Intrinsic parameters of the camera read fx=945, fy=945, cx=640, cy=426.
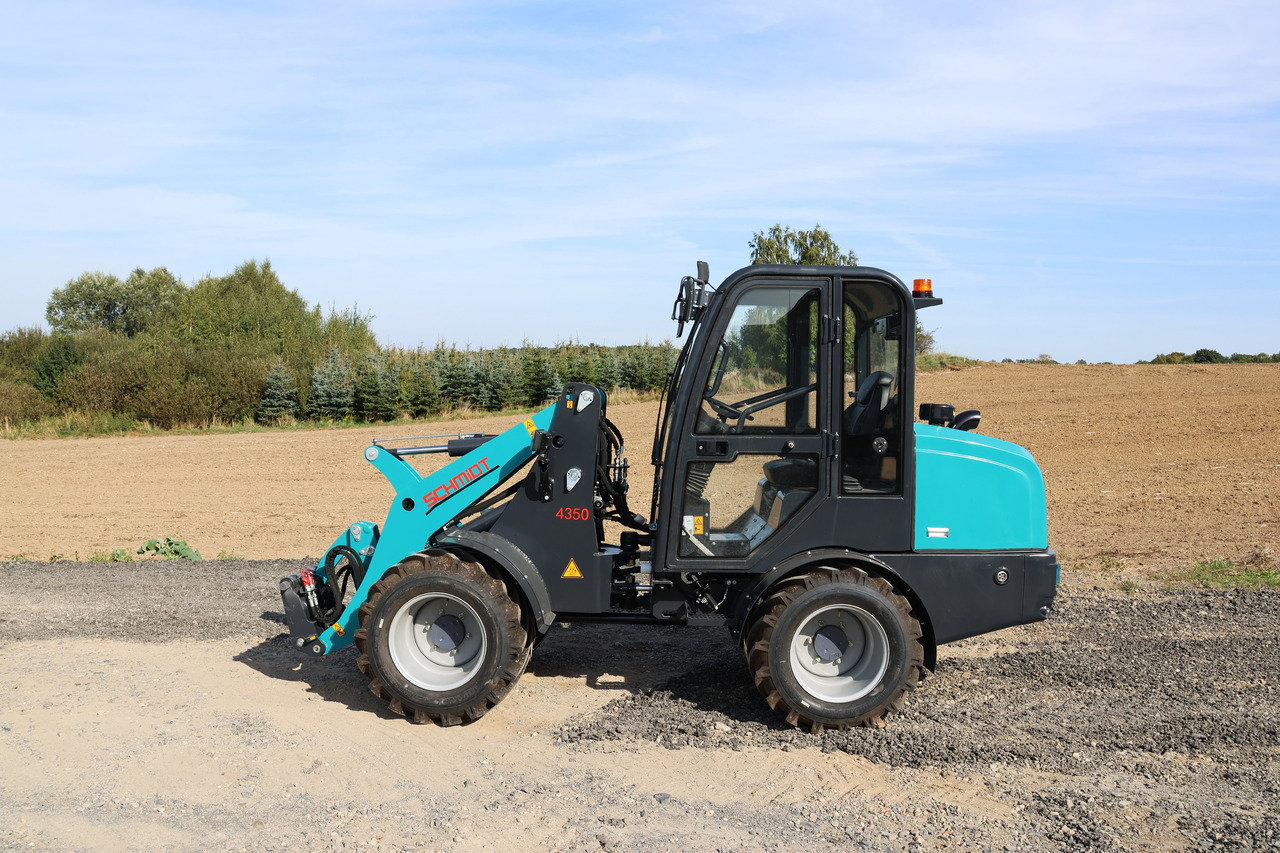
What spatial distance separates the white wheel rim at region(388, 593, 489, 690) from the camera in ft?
17.5

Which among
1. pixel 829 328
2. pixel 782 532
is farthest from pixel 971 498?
pixel 829 328

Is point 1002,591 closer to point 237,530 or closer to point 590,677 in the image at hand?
point 590,677

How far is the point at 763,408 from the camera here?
5156 mm

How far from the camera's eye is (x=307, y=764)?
4727 millimetres

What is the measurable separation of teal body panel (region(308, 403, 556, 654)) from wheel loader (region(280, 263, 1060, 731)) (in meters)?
0.24

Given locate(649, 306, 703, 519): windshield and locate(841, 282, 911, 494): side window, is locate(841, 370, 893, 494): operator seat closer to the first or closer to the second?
locate(841, 282, 911, 494): side window

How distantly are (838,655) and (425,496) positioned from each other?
258 cm

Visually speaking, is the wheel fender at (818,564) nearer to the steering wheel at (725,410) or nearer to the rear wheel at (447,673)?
the steering wheel at (725,410)

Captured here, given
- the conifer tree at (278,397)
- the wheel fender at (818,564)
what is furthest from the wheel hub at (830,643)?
the conifer tree at (278,397)

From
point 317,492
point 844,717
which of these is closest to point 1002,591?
point 844,717

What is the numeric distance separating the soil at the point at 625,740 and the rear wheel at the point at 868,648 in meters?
0.15

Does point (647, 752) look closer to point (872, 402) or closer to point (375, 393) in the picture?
point (872, 402)

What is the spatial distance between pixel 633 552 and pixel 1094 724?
2.74 m

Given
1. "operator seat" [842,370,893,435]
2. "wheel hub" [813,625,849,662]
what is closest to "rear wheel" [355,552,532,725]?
"wheel hub" [813,625,849,662]
